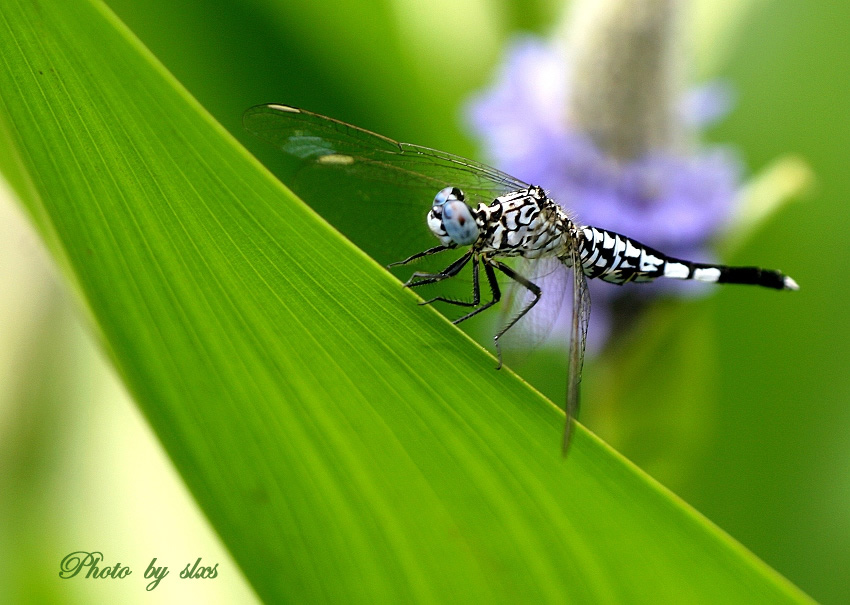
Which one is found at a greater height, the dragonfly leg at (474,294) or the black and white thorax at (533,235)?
the black and white thorax at (533,235)

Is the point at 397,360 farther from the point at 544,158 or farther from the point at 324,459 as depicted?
the point at 544,158

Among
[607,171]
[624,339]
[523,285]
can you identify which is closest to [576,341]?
[523,285]

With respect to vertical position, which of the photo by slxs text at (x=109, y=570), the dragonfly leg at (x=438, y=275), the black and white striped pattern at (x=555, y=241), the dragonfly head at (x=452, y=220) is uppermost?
the black and white striped pattern at (x=555, y=241)

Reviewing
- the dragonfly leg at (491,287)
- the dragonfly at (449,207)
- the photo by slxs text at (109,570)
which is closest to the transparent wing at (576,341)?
the dragonfly at (449,207)

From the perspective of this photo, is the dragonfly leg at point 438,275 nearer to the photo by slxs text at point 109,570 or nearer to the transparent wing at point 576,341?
the transparent wing at point 576,341

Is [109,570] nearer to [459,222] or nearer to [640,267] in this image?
[459,222]

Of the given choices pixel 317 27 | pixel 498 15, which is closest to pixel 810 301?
pixel 498 15

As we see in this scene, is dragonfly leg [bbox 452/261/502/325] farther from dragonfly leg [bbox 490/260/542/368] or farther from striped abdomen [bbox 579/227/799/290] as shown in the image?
striped abdomen [bbox 579/227/799/290]
